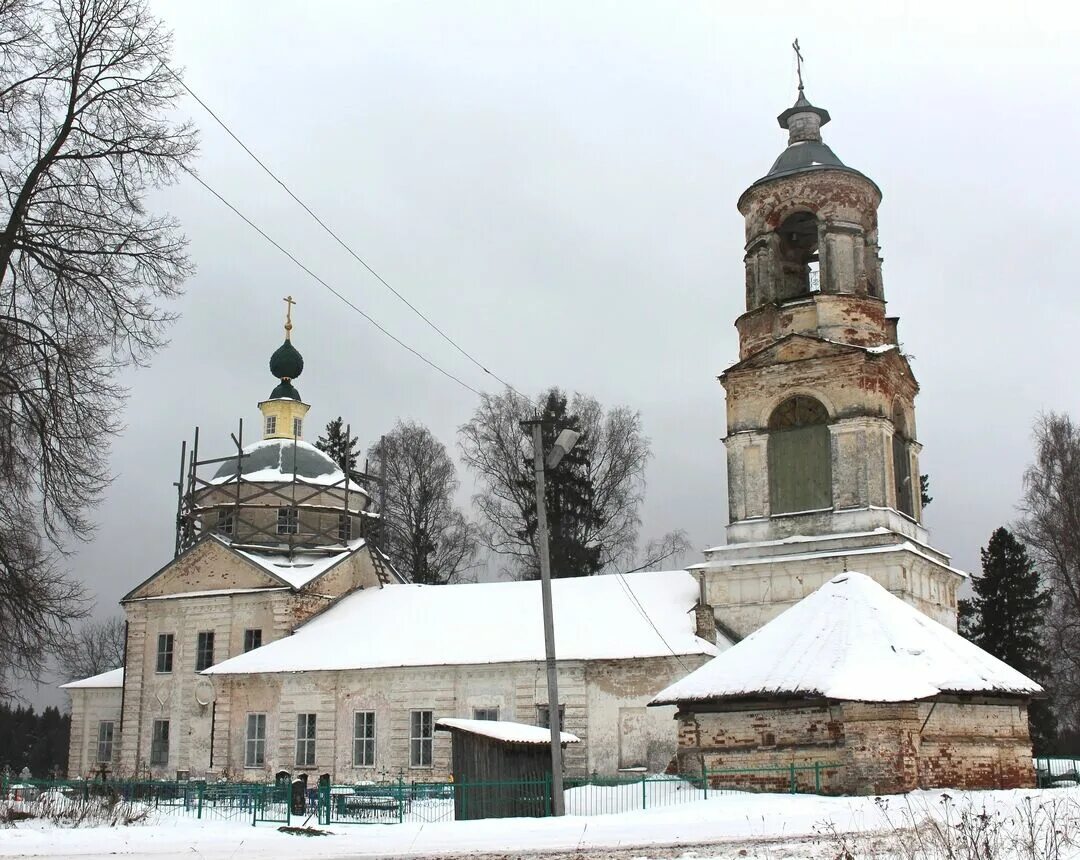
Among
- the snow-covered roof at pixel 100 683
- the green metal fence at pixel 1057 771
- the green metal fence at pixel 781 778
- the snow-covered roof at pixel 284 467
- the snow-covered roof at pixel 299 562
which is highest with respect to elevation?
the snow-covered roof at pixel 284 467

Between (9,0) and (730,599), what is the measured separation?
1771 centimetres

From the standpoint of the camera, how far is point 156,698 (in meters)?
29.2

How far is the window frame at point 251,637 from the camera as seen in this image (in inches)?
1137

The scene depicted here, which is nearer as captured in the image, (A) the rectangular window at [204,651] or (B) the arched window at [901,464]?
(B) the arched window at [901,464]

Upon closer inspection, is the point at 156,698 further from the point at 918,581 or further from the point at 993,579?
the point at 993,579

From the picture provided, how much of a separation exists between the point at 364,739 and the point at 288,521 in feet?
25.4

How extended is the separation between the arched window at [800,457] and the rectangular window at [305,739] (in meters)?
11.2

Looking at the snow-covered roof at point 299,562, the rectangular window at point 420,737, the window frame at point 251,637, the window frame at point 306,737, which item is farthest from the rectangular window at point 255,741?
the rectangular window at point 420,737

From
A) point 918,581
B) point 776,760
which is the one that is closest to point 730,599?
point 918,581

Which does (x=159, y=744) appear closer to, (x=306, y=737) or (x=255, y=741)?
(x=255, y=741)

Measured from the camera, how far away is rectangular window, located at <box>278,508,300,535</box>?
31.9 metres

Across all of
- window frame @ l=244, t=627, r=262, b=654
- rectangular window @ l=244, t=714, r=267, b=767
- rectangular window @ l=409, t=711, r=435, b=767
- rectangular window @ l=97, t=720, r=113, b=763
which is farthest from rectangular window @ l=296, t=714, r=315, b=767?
rectangular window @ l=97, t=720, r=113, b=763

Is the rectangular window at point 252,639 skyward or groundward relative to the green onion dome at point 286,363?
groundward

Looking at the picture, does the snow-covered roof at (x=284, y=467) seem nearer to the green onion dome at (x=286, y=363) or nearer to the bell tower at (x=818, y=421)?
the green onion dome at (x=286, y=363)
